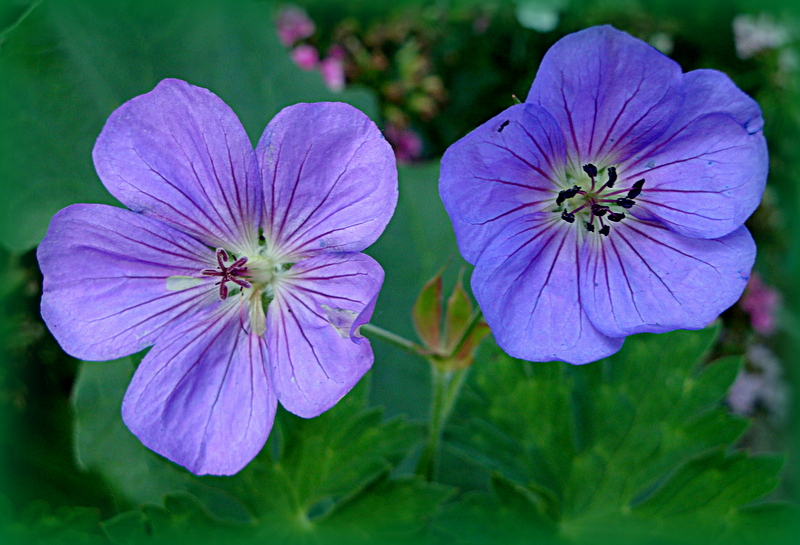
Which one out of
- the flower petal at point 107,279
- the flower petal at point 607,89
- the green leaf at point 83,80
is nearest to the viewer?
the flower petal at point 607,89

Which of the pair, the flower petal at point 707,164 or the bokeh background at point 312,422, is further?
the bokeh background at point 312,422

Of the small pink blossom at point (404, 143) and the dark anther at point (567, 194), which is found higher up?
the dark anther at point (567, 194)

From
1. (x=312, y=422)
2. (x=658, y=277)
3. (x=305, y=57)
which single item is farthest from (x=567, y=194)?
(x=305, y=57)

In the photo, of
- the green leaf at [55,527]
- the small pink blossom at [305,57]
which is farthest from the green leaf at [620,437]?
the small pink blossom at [305,57]

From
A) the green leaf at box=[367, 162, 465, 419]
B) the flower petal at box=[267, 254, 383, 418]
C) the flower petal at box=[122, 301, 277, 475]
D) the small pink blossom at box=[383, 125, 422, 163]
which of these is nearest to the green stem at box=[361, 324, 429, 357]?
the flower petal at box=[267, 254, 383, 418]

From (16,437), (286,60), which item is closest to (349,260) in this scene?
(286,60)

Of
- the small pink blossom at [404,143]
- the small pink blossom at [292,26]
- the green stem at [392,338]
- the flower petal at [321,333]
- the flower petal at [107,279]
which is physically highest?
the small pink blossom at [292,26]

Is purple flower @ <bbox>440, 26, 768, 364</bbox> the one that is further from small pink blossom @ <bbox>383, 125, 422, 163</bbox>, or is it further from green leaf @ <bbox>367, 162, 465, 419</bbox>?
small pink blossom @ <bbox>383, 125, 422, 163</bbox>

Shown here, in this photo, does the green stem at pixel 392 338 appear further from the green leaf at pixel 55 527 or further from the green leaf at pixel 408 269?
the green leaf at pixel 55 527

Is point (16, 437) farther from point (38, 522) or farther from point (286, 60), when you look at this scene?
point (286, 60)
